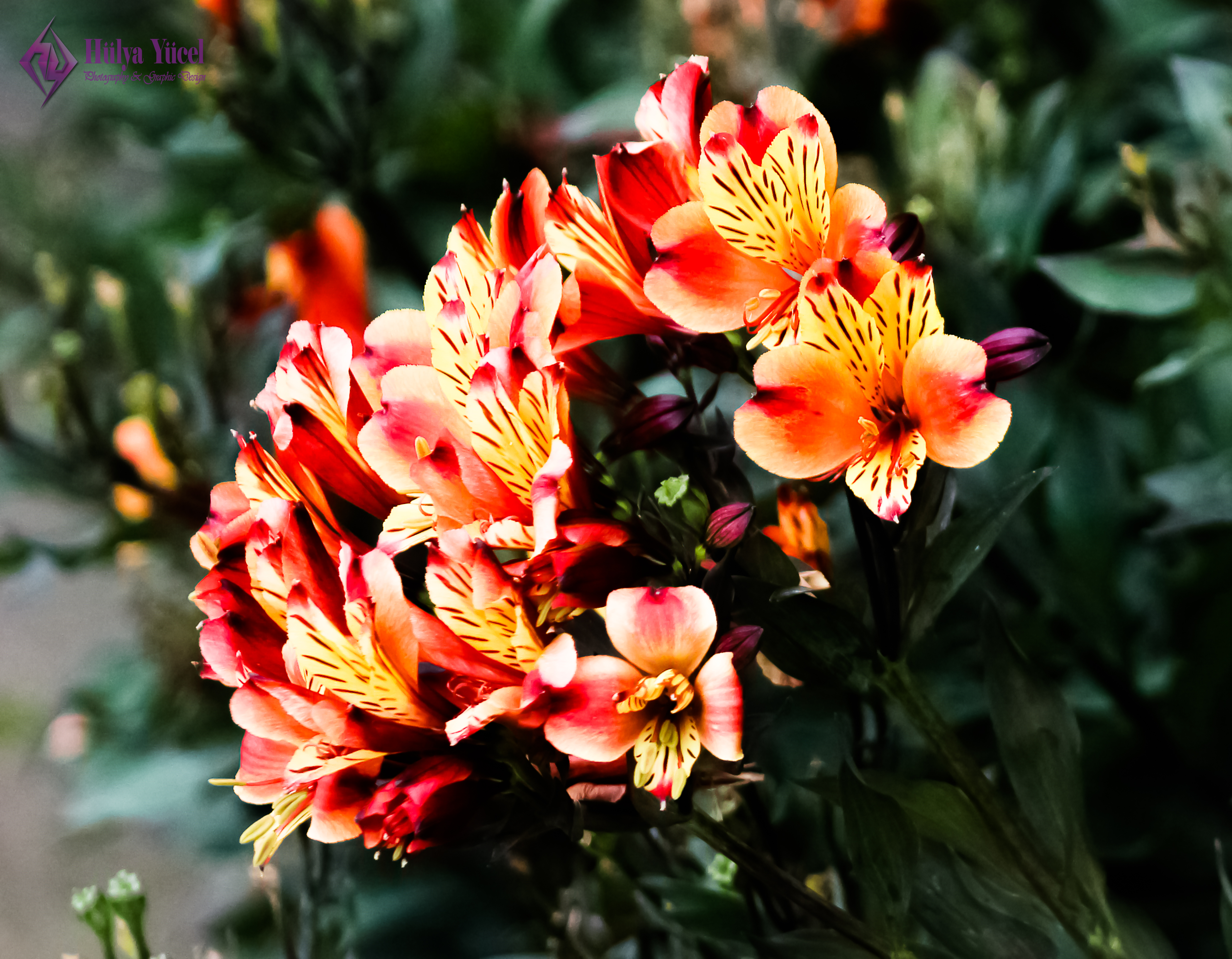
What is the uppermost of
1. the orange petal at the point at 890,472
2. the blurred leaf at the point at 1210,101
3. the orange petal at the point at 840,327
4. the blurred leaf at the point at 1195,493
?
the orange petal at the point at 840,327

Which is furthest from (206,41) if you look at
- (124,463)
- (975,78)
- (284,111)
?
(975,78)

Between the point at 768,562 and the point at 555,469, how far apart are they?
2.4 inches

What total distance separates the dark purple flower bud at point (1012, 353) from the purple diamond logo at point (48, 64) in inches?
18.3

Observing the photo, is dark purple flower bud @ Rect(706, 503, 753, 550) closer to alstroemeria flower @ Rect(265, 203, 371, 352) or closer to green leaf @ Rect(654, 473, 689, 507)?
green leaf @ Rect(654, 473, 689, 507)

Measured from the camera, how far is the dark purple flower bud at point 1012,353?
189 millimetres

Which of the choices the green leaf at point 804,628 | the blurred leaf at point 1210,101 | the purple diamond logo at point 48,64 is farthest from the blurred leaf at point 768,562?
the purple diamond logo at point 48,64

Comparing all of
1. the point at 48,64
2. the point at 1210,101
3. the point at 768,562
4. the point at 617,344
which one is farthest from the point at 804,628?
the point at 48,64

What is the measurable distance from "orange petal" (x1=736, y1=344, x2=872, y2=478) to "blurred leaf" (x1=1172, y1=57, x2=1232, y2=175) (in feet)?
1.03

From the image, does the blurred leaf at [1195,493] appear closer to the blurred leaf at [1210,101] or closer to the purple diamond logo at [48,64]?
the blurred leaf at [1210,101]

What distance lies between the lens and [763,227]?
0.21 m

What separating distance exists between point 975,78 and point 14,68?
2.64ft

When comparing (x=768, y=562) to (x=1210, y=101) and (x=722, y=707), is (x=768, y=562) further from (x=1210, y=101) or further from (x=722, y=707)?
(x=1210, y=101)

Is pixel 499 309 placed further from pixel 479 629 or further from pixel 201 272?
pixel 201 272

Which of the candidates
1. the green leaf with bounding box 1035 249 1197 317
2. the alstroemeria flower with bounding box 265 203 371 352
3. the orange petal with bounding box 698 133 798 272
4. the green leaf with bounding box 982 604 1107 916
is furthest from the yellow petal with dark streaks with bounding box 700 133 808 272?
the alstroemeria flower with bounding box 265 203 371 352
